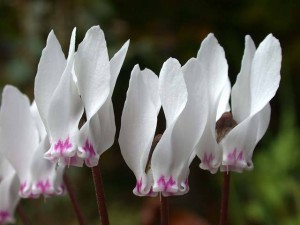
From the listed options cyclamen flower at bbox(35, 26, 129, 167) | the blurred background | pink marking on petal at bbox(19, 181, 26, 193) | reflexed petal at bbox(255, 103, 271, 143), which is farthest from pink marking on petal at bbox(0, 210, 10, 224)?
the blurred background

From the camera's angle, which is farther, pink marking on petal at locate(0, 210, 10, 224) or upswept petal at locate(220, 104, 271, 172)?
pink marking on petal at locate(0, 210, 10, 224)

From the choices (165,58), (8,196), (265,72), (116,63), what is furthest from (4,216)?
(165,58)

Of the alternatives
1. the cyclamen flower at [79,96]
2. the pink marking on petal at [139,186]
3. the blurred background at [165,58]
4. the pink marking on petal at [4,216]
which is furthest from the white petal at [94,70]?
the blurred background at [165,58]

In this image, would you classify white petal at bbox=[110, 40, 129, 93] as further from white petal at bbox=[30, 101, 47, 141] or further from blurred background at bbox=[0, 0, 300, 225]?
blurred background at bbox=[0, 0, 300, 225]

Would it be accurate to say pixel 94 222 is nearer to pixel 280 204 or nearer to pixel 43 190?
pixel 280 204

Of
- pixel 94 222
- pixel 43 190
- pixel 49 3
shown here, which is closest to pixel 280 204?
pixel 94 222

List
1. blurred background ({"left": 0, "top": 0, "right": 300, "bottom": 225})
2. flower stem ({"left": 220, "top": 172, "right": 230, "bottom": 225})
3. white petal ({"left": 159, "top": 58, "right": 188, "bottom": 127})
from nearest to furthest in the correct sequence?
white petal ({"left": 159, "top": 58, "right": 188, "bottom": 127}), flower stem ({"left": 220, "top": 172, "right": 230, "bottom": 225}), blurred background ({"left": 0, "top": 0, "right": 300, "bottom": 225})

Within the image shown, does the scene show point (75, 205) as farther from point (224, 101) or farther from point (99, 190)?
point (224, 101)
